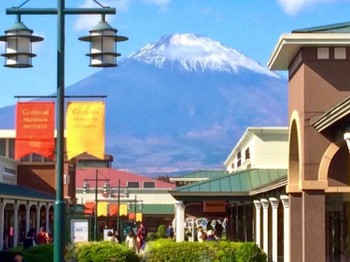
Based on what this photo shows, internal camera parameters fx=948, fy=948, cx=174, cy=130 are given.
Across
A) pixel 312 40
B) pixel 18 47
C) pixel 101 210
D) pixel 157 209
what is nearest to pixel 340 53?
pixel 312 40

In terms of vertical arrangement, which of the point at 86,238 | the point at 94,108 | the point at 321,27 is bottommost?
the point at 86,238

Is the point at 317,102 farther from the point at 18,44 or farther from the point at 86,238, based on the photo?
the point at 86,238

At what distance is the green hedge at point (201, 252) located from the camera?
29.5 meters

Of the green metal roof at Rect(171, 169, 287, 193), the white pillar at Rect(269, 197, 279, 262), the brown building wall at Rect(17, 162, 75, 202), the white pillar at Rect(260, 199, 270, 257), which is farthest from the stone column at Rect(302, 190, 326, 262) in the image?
the brown building wall at Rect(17, 162, 75, 202)

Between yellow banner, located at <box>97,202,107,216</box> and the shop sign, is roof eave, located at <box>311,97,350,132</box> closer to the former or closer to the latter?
the shop sign

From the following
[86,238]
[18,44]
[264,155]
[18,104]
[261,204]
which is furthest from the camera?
[264,155]

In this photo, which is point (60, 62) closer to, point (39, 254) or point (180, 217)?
point (39, 254)

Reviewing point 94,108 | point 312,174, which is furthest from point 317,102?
point 94,108

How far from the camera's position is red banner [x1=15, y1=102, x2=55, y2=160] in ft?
66.2

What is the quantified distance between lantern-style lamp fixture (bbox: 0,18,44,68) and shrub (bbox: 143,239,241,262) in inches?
593

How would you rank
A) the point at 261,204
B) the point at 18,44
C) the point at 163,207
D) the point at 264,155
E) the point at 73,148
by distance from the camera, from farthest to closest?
1. the point at 163,207
2. the point at 264,155
3. the point at 261,204
4. the point at 73,148
5. the point at 18,44

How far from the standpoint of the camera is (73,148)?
18078 mm

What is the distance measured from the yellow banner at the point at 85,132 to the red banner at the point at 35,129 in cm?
181

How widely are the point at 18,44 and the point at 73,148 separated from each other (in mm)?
3257
